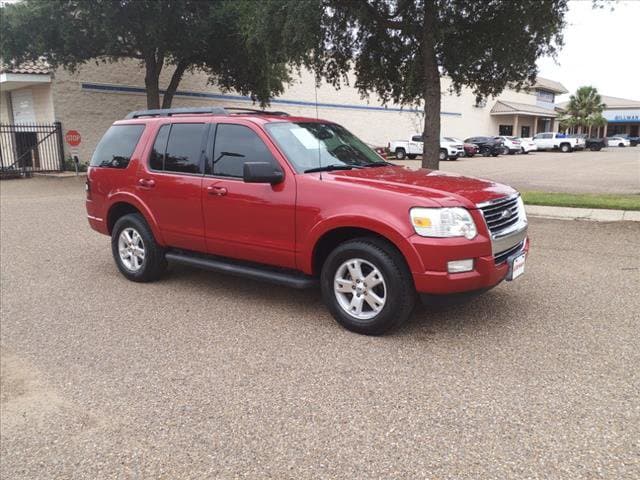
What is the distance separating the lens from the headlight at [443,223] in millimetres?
4207

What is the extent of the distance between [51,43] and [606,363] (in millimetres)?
19422

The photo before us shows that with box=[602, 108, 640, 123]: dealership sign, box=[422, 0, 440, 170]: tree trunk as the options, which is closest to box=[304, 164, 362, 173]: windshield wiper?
box=[422, 0, 440, 170]: tree trunk

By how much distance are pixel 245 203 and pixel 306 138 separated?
2.94 feet

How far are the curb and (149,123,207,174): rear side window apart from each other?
294 inches

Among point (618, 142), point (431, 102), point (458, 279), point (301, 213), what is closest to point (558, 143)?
point (618, 142)

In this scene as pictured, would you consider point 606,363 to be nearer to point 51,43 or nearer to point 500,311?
point 500,311

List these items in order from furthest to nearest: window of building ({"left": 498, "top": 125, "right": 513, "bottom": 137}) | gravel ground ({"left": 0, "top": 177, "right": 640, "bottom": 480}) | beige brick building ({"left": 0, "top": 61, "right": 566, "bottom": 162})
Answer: window of building ({"left": 498, "top": 125, "right": 513, "bottom": 137}), beige brick building ({"left": 0, "top": 61, "right": 566, "bottom": 162}), gravel ground ({"left": 0, "top": 177, "right": 640, "bottom": 480})

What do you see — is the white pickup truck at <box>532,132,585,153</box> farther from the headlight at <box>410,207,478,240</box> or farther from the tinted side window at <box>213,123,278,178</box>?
the headlight at <box>410,207,478,240</box>

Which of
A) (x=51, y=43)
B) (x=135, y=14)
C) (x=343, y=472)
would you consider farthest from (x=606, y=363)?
(x=51, y=43)

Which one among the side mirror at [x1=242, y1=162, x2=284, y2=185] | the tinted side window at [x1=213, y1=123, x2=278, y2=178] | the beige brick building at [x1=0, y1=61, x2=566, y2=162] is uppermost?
the beige brick building at [x1=0, y1=61, x2=566, y2=162]

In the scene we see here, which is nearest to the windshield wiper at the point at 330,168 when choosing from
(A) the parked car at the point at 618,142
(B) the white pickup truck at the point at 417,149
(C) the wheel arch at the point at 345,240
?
(C) the wheel arch at the point at 345,240

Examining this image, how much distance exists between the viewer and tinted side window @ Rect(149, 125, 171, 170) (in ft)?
19.6

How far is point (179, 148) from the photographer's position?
19.2 feet

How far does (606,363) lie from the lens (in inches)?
156
